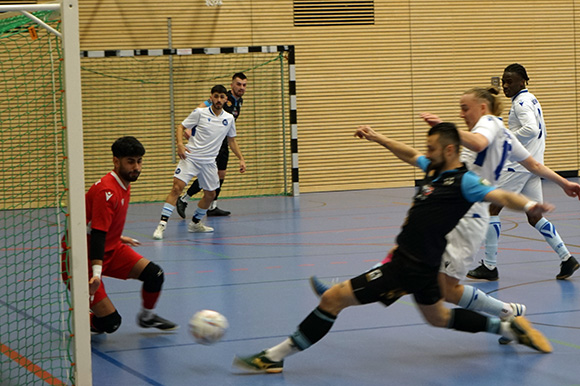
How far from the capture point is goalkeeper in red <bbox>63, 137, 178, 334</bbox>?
4.91 meters

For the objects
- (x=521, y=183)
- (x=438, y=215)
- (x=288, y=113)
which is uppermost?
(x=288, y=113)

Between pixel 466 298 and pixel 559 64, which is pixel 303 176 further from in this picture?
pixel 466 298

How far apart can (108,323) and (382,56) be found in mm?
12145

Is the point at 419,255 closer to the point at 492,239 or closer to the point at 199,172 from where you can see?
the point at 492,239

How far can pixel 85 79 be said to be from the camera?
14.9 m

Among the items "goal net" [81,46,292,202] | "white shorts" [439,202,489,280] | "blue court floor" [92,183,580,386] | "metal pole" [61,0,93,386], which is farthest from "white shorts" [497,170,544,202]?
"goal net" [81,46,292,202]

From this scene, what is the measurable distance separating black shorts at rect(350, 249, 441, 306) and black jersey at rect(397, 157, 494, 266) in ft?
0.17

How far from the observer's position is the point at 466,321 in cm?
464

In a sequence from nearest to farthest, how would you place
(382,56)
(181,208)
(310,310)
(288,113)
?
(310,310) → (181,208) → (288,113) → (382,56)

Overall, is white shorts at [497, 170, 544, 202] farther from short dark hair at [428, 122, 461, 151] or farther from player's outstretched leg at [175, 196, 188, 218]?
player's outstretched leg at [175, 196, 188, 218]

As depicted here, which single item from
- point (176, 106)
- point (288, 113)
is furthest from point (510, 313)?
point (176, 106)

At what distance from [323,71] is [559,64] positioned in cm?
550

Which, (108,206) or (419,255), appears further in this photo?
(108,206)

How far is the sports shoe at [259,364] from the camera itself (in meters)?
4.38
